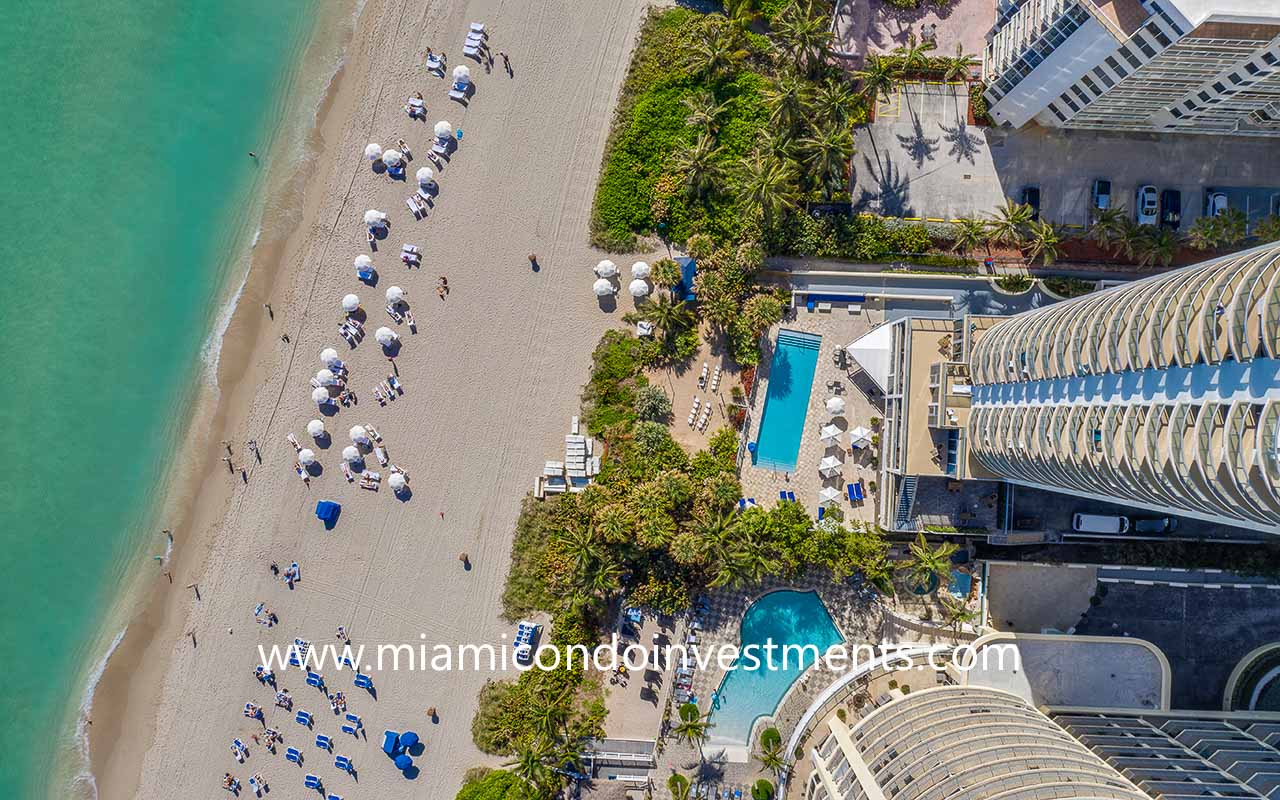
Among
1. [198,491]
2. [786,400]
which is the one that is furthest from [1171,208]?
[198,491]

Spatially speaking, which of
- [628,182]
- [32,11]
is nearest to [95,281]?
[32,11]

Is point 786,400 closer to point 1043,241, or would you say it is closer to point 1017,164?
point 1043,241

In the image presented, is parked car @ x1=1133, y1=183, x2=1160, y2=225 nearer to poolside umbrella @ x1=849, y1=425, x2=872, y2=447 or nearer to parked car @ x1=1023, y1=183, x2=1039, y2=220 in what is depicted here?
parked car @ x1=1023, y1=183, x2=1039, y2=220

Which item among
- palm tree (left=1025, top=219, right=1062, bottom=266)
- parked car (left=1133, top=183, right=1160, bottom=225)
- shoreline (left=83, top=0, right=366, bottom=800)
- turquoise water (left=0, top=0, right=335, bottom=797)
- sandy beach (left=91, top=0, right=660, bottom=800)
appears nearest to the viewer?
palm tree (left=1025, top=219, right=1062, bottom=266)

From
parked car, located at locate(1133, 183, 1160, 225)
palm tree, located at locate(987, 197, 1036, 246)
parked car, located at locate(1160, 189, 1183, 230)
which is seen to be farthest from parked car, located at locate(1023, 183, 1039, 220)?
parked car, located at locate(1160, 189, 1183, 230)

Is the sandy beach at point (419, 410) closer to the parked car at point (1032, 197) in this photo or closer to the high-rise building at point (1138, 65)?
the high-rise building at point (1138, 65)
